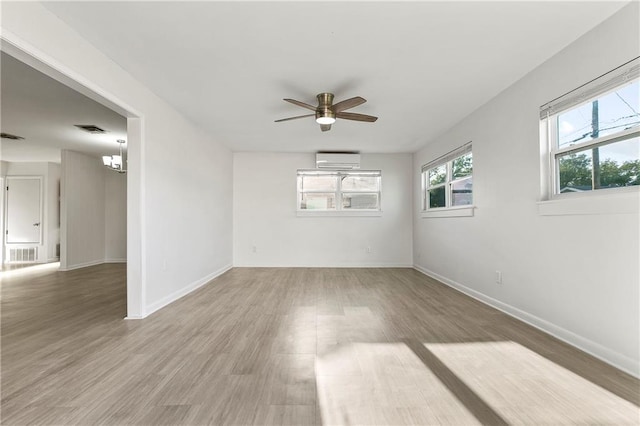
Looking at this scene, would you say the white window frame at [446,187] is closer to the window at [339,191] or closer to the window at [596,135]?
the window at [339,191]

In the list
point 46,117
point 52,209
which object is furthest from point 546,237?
point 52,209

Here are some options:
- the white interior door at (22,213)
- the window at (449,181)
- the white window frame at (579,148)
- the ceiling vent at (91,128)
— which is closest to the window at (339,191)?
the window at (449,181)

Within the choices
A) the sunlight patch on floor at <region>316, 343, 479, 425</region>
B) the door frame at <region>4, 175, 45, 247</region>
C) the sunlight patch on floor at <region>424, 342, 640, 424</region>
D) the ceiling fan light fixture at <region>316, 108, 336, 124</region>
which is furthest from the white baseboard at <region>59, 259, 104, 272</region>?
the sunlight patch on floor at <region>424, 342, 640, 424</region>

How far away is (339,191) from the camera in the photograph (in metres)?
6.50

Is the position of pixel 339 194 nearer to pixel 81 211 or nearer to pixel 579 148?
pixel 579 148

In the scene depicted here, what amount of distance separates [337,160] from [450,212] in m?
2.51

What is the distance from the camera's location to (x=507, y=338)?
8.13 feet

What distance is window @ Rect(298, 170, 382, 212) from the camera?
6457mm

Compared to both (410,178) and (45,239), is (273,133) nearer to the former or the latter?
(410,178)

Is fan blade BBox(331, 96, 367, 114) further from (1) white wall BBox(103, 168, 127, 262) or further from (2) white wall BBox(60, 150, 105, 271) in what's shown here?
(1) white wall BBox(103, 168, 127, 262)

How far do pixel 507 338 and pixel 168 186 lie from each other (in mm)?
3815

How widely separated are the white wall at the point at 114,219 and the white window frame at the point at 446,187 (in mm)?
7116

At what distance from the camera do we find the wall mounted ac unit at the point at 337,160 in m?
6.15

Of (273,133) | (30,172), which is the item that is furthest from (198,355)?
(30,172)
